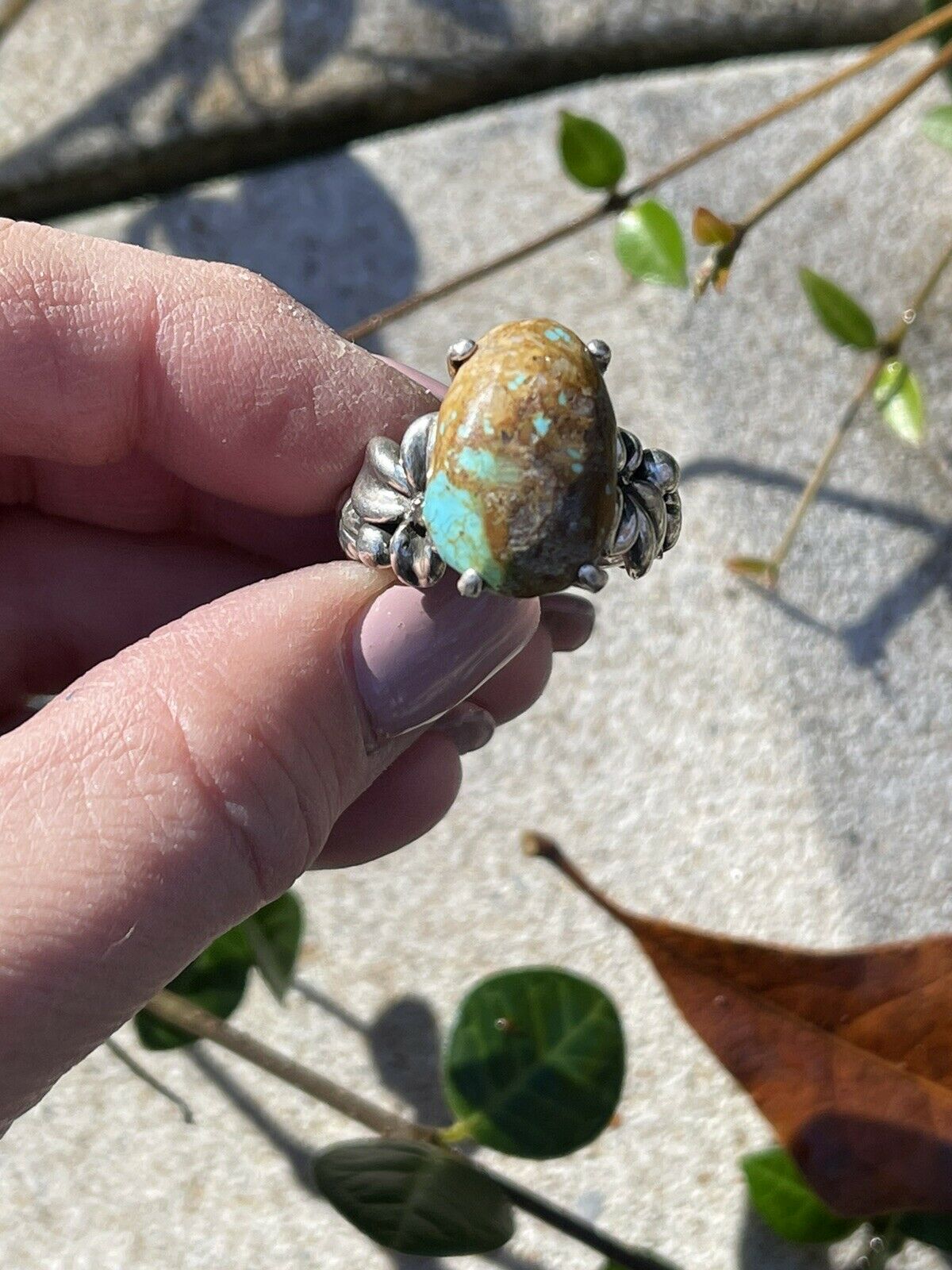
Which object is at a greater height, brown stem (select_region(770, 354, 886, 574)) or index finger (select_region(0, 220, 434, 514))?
index finger (select_region(0, 220, 434, 514))

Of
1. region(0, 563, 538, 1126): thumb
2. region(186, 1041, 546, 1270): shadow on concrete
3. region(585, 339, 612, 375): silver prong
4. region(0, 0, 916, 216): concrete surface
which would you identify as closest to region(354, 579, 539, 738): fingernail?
region(0, 563, 538, 1126): thumb

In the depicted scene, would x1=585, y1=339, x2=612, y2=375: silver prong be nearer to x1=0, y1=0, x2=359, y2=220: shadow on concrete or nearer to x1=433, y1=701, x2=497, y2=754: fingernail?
x1=433, y1=701, x2=497, y2=754: fingernail

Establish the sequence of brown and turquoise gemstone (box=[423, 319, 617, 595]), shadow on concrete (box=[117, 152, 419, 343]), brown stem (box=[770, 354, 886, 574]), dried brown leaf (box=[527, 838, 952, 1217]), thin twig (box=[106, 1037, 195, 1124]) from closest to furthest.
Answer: brown and turquoise gemstone (box=[423, 319, 617, 595]), dried brown leaf (box=[527, 838, 952, 1217]), thin twig (box=[106, 1037, 195, 1124]), brown stem (box=[770, 354, 886, 574]), shadow on concrete (box=[117, 152, 419, 343])

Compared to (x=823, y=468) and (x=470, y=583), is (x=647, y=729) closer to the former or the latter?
(x=823, y=468)

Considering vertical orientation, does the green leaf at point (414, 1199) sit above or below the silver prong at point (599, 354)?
below

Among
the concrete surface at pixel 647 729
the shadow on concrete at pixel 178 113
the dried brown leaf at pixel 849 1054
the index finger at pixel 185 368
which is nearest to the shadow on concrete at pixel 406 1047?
the concrete surface at pixel 647 729

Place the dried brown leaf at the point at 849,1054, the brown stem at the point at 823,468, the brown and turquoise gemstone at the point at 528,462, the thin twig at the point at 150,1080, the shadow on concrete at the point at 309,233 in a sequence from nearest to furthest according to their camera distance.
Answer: the brown and turquoise gemstone at the point at 528,462
the dried brown leaf at the point at 849,1054
the thin twig at the point at 150,1080
the brown stem at the point at 823,468
the shadow on concrete at the point at 309,233

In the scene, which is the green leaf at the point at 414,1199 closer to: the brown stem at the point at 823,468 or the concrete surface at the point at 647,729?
the concrete surface at the point at 647,729

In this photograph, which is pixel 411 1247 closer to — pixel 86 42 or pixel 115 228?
pixel 115 228
